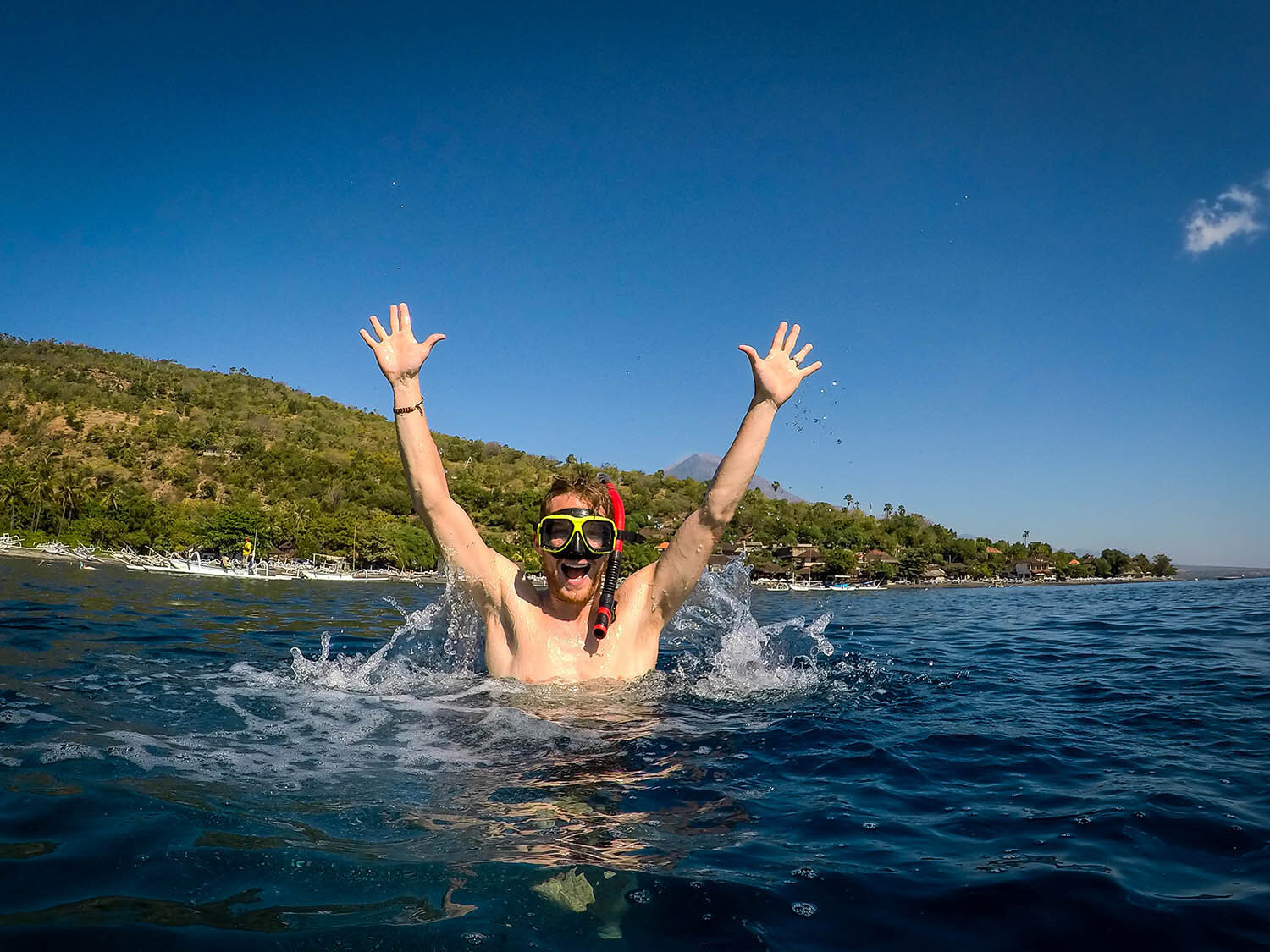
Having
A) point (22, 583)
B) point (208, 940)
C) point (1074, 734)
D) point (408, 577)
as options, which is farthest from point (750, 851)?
point (408, 577)

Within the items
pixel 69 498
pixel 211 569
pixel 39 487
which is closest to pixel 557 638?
pixel 211 569

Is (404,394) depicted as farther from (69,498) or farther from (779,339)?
(69,498)

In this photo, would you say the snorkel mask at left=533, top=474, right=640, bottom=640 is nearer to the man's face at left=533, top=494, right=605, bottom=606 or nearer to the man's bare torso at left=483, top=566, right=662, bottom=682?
the man's face at left=533, top=494, right=605, bottom=606

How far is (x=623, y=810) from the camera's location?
9.50ft

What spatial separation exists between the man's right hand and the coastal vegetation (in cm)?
3955

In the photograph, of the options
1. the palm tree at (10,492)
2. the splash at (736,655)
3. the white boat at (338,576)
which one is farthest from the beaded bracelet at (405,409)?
the palm tree at (10,492)

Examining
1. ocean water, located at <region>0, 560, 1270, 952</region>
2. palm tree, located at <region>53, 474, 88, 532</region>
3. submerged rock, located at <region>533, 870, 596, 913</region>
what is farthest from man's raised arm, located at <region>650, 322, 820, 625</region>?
palm tree, located at <region>53, 474, 88, 532</region>

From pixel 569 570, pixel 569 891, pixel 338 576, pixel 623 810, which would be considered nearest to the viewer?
pixel 569 891

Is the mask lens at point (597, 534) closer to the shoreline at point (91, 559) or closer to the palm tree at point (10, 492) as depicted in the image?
the shoreline at point (91, 559)

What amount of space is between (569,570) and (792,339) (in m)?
1.84

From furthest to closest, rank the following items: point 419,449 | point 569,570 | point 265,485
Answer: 1. point 265,485
2. point 569,570
3. point 419,449

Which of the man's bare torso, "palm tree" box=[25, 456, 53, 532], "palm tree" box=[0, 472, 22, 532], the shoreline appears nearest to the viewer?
the man's bare torso

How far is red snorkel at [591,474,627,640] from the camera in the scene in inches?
170

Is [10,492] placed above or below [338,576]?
above
